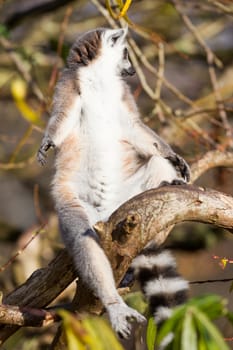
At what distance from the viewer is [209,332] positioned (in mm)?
1722

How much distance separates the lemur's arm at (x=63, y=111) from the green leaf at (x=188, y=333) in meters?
1.65

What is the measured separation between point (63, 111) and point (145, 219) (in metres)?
0.85

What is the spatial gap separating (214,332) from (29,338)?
13.0 feet

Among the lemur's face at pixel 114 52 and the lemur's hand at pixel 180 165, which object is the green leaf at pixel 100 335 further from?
the lemur's face at pixel 114 52

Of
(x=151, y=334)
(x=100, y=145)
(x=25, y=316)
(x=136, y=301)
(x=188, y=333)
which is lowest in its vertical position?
(x=136, y=301)

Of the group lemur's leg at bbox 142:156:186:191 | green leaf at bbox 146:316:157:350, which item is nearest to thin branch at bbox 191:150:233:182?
lemur's leg at bbox 142:156:186:191

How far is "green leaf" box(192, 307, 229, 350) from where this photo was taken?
5.63ft

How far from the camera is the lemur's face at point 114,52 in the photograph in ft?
12.0

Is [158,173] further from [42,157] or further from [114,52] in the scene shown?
[114,52]

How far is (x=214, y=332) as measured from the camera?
5.63ft

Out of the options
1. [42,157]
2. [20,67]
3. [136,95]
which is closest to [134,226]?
[42,157]

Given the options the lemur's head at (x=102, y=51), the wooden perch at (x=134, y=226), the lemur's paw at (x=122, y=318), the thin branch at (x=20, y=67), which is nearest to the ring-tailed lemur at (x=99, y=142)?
the lemur's head at (x=102, y=51)

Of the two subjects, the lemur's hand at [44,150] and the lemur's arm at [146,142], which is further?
the lemur's arm at [146,142]

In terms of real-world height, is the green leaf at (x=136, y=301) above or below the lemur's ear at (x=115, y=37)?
below
